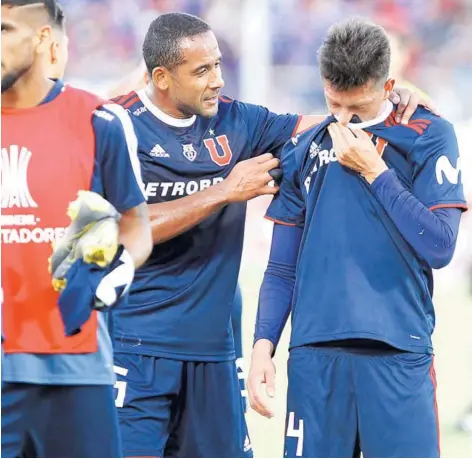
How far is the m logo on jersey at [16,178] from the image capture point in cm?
338

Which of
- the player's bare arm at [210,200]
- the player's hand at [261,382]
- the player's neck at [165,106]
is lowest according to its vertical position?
the player's hand at [261,382]

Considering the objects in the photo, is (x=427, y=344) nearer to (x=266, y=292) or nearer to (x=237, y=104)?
(x=266, y=292)

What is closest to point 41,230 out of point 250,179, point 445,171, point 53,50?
point 53,50

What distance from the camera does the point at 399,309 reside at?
3906 millimetres

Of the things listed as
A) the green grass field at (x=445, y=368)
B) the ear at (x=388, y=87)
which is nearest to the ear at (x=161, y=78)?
the ear at (x=388, y=87)

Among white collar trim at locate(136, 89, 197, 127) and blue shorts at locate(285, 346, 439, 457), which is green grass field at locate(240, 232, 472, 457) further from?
A: blue shorts at locate(285, 346, 439, 457)

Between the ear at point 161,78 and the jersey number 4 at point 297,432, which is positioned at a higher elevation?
the ear at point 161,78

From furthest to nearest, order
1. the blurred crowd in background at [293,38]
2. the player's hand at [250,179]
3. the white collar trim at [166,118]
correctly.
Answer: the blurred crowd in background at [293,38] → the white collar trim at [166,118] → the player's hand at [250,179]

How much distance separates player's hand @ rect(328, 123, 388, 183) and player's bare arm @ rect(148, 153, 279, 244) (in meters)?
0.58

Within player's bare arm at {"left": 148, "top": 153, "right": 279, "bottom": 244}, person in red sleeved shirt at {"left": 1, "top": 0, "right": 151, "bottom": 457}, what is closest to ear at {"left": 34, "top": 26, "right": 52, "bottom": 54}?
person in red sleeved shirt at {"left": 1, "top": 0, "right": 151, "bottom": 457}

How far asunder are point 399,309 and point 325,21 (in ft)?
45.5

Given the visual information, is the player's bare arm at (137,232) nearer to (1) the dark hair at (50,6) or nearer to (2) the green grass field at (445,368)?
(1) the dark hair at (50,6)

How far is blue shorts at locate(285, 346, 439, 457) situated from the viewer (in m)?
3.85

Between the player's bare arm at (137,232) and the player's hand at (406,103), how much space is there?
104 centimetres
